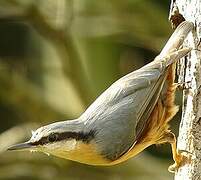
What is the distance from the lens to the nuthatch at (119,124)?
310 cm

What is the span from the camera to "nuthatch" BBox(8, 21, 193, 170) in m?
3.10

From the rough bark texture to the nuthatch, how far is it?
0.04 meters

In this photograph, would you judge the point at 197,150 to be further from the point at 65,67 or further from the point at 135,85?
the point at 65,67

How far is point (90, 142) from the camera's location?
3199 mm

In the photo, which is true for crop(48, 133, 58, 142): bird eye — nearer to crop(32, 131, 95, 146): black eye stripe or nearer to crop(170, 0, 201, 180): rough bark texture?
crop(32, 131, 95, 146): black eye stripe

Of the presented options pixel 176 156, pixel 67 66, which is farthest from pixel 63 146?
pixel 67 66

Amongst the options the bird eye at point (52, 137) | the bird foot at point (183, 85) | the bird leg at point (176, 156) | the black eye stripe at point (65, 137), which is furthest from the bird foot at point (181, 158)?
the bird eye at point (52, 137)

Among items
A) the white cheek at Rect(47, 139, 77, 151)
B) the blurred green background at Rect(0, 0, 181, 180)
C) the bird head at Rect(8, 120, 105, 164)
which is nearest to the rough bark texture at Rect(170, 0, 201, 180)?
the bird head at Rect(8, 120, 105, 164)

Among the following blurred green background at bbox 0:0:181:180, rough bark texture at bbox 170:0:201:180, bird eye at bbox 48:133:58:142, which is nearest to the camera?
bird eye at bbox 48:133:58:142

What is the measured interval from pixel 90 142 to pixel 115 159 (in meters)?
0.14

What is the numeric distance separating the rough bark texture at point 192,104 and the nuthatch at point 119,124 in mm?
45

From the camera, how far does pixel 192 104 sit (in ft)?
10.6

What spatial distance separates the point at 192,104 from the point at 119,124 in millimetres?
357

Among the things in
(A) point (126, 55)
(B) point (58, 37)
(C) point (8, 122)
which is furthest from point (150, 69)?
(C) point (8, 122)
